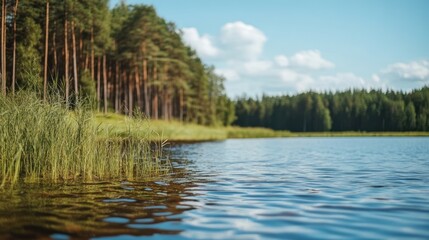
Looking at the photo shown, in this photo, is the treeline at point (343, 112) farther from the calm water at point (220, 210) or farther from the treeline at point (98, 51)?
the calm water at point (220, 210)

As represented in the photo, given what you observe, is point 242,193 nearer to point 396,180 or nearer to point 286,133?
point 396,180

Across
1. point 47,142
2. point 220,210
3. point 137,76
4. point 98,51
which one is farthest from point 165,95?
point 220,210

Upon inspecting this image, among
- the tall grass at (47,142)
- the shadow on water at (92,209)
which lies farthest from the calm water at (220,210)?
the tall grass at (47,142)

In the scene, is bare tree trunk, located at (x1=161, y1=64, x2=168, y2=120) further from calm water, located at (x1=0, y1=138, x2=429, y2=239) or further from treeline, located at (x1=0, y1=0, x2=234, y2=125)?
calm water, located at (x1=0, y1=138, x2=429, y2=239)

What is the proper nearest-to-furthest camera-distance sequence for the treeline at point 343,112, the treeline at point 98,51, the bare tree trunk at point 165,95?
the treeline at point 98,51, the bare tree trunk at point 165,95, the treeline at point 343,112

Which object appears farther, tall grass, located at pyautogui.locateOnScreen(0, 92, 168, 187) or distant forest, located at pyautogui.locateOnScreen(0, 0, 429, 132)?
distant forest, located at pyautogui.locateOnScreen(0, 0, 429, 132)

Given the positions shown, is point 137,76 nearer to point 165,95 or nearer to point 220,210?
point 165,95

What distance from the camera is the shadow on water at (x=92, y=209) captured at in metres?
5.93

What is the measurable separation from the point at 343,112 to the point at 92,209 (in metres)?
137

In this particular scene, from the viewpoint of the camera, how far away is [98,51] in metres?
48.8

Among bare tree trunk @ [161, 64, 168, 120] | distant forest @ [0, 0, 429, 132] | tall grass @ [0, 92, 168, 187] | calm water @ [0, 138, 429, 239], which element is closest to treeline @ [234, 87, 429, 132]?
distant forest @ [0, 0, 429, 132]

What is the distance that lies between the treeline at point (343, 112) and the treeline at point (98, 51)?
59.4 m

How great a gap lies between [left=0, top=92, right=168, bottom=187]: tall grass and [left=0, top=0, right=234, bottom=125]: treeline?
4.13ft

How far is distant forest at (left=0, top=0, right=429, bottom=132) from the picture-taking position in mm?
34938
